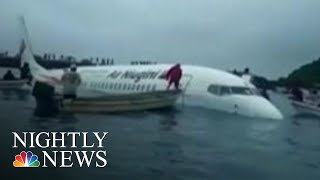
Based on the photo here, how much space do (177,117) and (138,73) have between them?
1179cm

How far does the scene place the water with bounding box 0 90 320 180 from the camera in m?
10.7

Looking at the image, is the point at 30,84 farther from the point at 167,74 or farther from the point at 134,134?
the point at 134,134

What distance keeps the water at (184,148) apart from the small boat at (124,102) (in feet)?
2.16

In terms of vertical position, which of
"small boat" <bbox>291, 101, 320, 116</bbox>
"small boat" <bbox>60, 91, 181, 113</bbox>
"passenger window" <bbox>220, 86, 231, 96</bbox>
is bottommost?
"small boat" <bbox>291, 101, 320, 116</bbox>

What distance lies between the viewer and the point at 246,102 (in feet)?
91.7

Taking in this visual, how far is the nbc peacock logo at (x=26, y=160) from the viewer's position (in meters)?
9.98

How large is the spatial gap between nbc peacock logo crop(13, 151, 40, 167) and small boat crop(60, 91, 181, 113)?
1284 centimetres

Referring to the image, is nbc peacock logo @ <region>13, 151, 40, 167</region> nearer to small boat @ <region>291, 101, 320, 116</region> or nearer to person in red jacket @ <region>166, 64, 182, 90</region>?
person in red jacket @ <region>166, 64, 182, 90</region>

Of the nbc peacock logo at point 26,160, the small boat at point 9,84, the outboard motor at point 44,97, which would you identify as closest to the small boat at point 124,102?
the outboard motor at point 44,97

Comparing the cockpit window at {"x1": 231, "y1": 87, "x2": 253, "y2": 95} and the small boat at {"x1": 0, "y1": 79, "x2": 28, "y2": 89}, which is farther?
the small boat at {"x1": 0, "y1": 79, "x2": 28, "y2": 89}

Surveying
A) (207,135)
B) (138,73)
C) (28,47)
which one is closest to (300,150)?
(207,135)

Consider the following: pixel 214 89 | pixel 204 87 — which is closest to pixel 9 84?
pixel 204 87

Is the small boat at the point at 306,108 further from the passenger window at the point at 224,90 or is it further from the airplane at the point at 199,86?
the passenger window at the point at 224,90

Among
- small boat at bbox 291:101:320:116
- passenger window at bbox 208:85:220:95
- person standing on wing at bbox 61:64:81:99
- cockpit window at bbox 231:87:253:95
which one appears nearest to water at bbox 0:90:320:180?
person standing on wing at bbox 61:64:81:99
